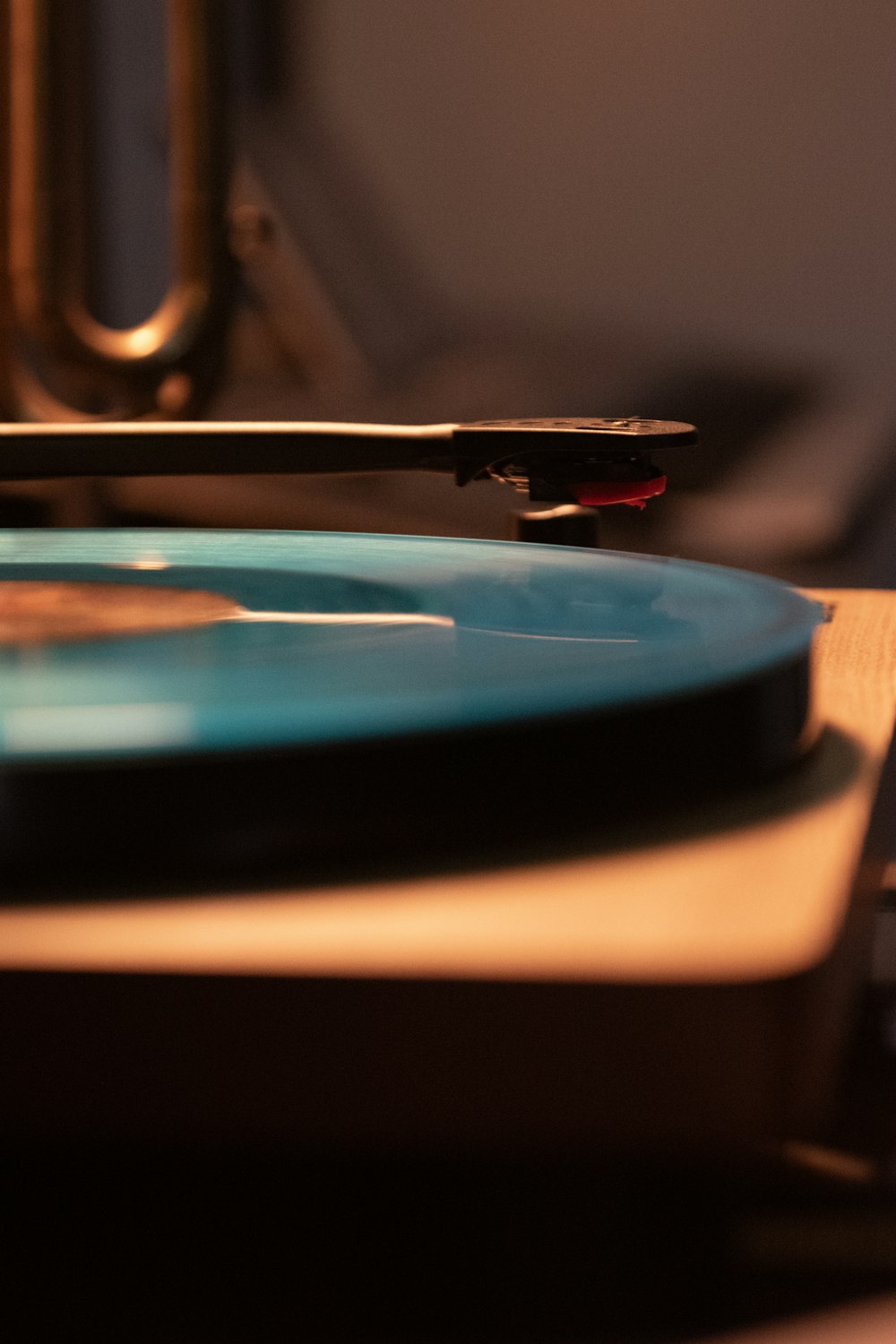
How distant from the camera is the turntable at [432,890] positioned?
0.81 feet

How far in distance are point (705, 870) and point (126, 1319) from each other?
0.13 m

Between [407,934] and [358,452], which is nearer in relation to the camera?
[407,934]

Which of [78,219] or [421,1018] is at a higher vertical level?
[78,219]

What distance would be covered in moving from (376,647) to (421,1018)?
14cm

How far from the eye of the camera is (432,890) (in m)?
0.28

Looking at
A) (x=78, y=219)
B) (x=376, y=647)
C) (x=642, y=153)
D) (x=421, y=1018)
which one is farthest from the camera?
(x=642, y=153)

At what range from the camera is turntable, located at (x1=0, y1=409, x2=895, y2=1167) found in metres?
0.25

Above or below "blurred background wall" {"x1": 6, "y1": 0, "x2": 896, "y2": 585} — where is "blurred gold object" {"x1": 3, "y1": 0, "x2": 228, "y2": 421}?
below

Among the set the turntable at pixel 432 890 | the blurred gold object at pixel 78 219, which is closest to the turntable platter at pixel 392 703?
the turntable at pixel 432 890

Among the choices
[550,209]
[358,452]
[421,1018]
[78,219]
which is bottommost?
[421,1018]

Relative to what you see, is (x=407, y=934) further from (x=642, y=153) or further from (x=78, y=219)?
(x=642, y=153)

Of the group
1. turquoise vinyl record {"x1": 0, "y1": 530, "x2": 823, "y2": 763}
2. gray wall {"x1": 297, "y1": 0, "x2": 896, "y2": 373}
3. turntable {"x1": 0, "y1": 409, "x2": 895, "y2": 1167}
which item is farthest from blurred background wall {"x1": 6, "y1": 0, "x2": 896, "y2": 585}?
turntable {"x1": 0, "y1": 409, "x2": 895, "y2": 1167}

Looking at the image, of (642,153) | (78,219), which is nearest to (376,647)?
(78,219)

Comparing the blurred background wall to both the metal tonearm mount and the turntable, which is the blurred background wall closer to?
the metal tonearm mount
